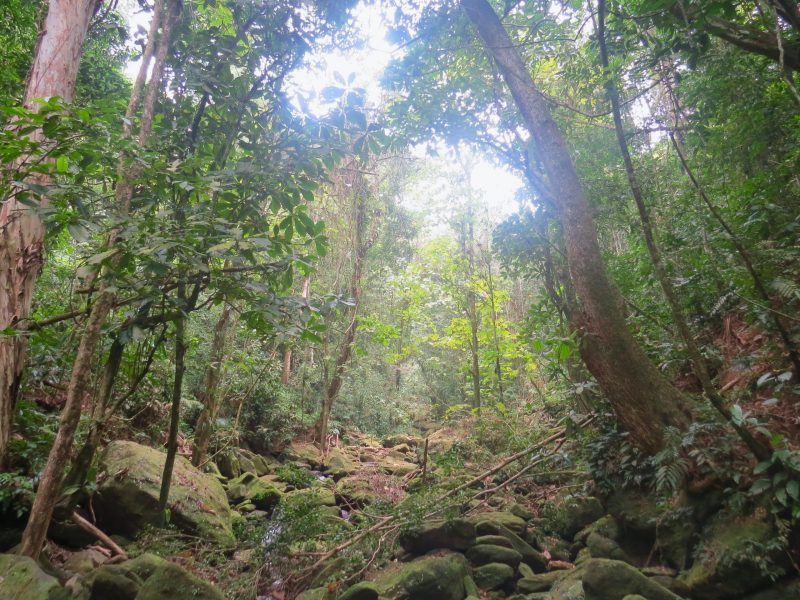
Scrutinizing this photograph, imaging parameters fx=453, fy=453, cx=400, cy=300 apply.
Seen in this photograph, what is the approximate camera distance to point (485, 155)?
23.2ft

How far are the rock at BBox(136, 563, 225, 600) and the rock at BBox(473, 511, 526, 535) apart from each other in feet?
9.04

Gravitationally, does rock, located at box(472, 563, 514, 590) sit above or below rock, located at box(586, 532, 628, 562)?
below

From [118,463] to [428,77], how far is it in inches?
248

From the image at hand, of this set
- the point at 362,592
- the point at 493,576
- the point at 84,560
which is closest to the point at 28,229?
the point at 84,560

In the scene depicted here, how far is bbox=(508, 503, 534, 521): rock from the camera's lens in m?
5.61

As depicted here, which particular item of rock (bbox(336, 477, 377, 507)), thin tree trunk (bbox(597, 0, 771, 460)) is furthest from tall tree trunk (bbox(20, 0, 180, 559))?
rock (bbox(336, 477, 377, 507))

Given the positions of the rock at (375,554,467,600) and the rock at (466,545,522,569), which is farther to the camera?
the rock at (466,545,522,569)

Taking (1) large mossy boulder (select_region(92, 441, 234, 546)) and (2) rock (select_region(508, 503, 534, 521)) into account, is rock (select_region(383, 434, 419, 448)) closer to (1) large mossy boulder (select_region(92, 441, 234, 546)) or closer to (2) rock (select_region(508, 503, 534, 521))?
(2) rock (select_region(508, 503, 534, 521))

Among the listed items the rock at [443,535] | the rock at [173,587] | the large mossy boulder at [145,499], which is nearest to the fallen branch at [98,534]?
the large mossy boulder at [145,499]

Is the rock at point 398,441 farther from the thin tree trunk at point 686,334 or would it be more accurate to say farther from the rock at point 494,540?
the thin tree trunk at point 686,334

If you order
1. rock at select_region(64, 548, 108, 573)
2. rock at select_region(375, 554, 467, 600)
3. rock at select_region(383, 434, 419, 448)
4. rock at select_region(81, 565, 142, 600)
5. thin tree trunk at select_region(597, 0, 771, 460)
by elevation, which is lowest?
rock at select_region(64, 548, 108, 573)

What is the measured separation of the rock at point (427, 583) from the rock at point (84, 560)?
94.6 inches

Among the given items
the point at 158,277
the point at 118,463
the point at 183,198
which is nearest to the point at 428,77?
the point at 183,198

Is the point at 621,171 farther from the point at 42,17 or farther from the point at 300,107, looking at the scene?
the point at 42,17
